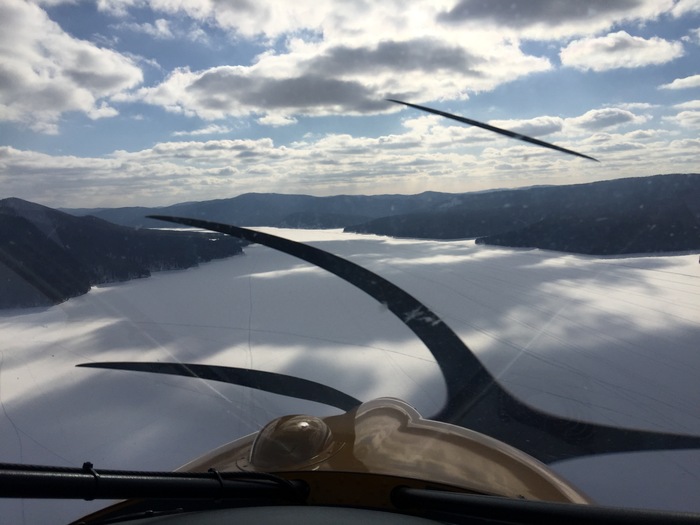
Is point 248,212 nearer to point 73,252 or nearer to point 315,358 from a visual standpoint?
point 73,252

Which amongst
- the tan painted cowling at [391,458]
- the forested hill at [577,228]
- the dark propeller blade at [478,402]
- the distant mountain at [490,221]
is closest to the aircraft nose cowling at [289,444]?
the tan painted cowling at [391,458]

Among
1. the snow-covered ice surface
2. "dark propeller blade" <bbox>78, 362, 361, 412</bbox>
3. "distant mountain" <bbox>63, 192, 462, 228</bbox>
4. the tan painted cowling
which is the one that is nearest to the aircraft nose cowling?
the tan painted cowling

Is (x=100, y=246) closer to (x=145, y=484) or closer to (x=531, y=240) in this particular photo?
(x=145, y=484)

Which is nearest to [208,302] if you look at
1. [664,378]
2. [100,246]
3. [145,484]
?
[100,246]

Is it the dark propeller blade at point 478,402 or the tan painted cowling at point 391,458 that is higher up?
the tan painted cowling at point 391,458

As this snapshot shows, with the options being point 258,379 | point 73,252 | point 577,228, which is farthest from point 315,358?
point 577,228

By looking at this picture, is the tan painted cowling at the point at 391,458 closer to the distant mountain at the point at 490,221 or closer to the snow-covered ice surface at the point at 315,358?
the snow-covered ice surface at the point at 315,358

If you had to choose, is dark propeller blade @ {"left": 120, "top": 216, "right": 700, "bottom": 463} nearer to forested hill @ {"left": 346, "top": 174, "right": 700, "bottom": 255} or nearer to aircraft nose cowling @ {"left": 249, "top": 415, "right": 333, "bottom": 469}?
aircraft nose cowling @ {"left": 249, "top": 415, "right": 333, "bottom": 469}
